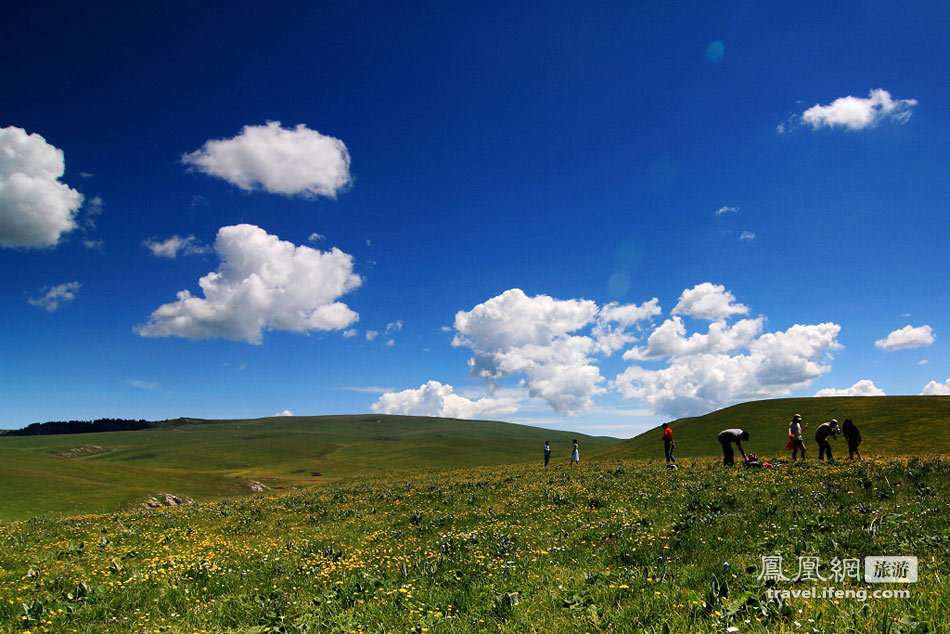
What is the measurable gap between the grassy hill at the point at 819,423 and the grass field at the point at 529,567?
37.3 metres

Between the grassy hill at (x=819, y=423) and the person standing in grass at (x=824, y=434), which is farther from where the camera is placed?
the grassy hill at (x=819, y=423)

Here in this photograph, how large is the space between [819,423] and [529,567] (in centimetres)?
7320

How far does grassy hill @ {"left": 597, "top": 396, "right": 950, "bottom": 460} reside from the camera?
4883 cm

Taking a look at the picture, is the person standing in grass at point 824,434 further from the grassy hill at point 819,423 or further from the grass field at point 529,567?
the grassy hill at point 819,423

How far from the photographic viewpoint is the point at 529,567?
9.56 meters

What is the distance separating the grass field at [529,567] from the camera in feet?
20.7

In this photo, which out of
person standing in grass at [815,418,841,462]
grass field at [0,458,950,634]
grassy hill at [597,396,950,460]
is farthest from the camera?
grassy hill at [597,396,950,460]

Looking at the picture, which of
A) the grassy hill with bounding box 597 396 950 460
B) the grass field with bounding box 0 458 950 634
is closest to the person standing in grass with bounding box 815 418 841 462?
the grass field with bounding box 0 458 950 634

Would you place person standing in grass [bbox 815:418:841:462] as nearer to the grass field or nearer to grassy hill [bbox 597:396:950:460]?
the grass field

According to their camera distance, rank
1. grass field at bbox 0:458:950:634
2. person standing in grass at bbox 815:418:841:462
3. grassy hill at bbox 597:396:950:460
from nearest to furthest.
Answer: grass field at bbox 0:458:950:634 < person standing in grass at bbox 815:418:841:462 < grassy hill at bbox 597:396:950:460

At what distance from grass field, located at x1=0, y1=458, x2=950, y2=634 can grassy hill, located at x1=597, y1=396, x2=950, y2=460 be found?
37.3m

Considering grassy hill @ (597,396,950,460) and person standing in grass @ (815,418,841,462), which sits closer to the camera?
person standing in grass @ (815,418,841,462)

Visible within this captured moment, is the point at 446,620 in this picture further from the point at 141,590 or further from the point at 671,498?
the point at 671,498

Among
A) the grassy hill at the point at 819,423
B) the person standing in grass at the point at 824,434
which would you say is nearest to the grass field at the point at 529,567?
the person standing in grass at the point at 824,434
